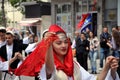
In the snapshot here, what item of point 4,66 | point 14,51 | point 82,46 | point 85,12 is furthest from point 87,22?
point 4,66

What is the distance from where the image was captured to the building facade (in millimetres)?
20625

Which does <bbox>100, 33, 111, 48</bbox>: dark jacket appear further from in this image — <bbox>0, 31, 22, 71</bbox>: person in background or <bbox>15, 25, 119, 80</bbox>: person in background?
<bbox>15, 25, 119, 80</bbox>: person in background

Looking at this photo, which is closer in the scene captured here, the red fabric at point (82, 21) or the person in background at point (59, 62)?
the person in background at point (59, 62)

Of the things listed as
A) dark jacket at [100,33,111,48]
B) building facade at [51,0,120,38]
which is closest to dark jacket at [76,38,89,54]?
dark jacket at [100,33,111,48]

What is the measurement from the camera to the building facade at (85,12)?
2062 cm

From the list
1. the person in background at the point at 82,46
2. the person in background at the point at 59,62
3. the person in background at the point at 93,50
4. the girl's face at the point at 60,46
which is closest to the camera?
the person in background at the point at 59,62

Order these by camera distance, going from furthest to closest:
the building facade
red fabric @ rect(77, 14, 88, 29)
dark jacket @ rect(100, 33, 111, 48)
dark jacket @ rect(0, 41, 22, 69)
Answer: red fabric @ rect(77, 14, 88, 29) < the building facade < dark jacket @ rect(100, 33, 111, 48) < dark jacket @ rect(0, 41, 22, 69)

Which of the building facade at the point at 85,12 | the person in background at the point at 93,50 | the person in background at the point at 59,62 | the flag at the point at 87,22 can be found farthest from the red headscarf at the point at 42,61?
the flag at the point at 87,22

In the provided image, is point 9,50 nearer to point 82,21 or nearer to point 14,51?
point 14,51

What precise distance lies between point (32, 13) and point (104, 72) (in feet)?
95.1

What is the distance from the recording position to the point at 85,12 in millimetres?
22453

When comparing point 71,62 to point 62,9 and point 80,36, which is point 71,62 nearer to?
point 80,36

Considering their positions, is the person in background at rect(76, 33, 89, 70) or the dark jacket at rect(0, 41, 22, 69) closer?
the dark jacket at rect(0, 41, 22, 69)

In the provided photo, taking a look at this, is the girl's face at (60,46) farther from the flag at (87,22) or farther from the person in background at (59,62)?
the flag at (87,22)
